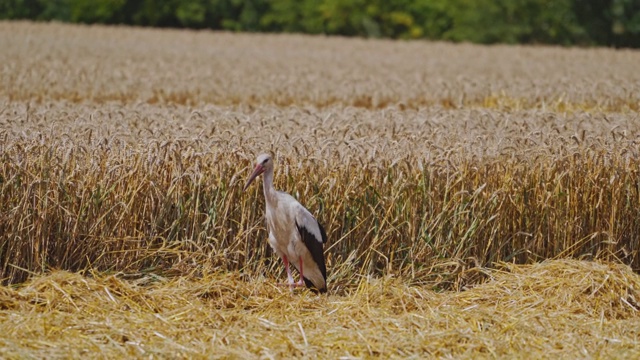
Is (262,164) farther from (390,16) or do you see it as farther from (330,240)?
(390,16)

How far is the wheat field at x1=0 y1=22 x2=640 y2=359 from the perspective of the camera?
6277 millimetres

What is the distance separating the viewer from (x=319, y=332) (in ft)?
21.0

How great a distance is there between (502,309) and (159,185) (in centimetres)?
300

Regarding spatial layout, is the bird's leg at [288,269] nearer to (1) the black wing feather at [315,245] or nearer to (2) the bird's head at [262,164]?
(1) the black wing feather at [315,245]

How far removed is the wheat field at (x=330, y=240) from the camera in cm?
628

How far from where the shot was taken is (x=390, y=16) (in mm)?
46125

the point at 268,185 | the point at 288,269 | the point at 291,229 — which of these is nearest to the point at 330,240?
the point at 288,269

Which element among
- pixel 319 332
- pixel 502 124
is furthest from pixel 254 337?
pixel 502 124

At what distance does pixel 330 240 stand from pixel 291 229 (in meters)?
0.80

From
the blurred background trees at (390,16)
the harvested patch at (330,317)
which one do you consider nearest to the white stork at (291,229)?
the harvested patch at (330,317)

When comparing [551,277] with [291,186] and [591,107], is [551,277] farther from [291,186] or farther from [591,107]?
[591,107]

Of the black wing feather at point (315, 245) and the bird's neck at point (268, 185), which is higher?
the bird's neck at point (268, 185)

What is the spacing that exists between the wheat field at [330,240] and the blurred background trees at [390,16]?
3326cm

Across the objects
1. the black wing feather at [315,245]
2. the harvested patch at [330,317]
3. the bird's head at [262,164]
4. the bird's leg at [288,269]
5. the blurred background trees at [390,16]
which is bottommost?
the blurred background trees at [390,16]
